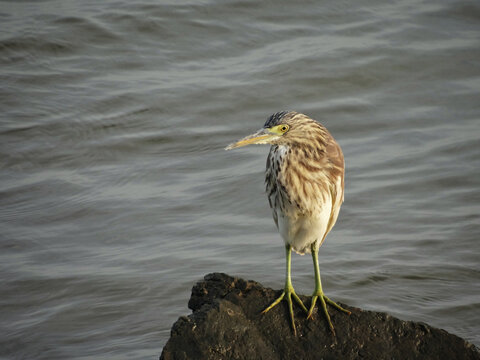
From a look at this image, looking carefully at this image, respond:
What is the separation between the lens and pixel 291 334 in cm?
393

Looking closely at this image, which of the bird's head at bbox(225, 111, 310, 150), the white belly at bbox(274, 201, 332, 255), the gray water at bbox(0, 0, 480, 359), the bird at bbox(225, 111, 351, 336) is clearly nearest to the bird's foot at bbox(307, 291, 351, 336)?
the bird at bbox(225, 111, 351, 336)

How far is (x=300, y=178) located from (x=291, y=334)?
2.79 feet

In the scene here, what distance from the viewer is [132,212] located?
7621 mm

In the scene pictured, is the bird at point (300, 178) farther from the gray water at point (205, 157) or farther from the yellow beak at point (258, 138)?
the gray water at point (205, 157)

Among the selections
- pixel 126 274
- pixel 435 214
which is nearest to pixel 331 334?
pixel 126 274

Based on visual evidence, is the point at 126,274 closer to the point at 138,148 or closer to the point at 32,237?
the point at 32,237

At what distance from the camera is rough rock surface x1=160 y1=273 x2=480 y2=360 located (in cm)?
370

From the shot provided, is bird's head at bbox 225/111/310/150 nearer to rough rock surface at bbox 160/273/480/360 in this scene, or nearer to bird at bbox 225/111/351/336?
bird at bbox 225/111/351/336

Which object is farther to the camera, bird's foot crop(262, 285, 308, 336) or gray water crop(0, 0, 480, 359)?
gray water crop(0, 0, 480, 359)

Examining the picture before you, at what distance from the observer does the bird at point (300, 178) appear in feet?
13.3

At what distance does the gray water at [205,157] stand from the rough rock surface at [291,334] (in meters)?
1.60

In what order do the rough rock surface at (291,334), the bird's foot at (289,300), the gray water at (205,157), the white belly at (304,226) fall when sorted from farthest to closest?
1. the gray water at (205,157)
2. the white belly at (304,226)
3. the bird's foot at (289,300)
4. the rough rock surface at (291,334)

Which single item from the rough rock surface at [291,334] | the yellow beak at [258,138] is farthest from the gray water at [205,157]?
the yellow beak at [258,138]

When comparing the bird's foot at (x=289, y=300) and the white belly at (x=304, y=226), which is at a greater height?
the white belly at (x=304, y=226)
